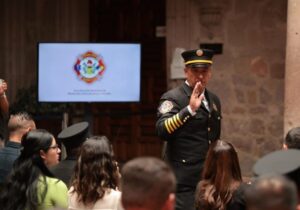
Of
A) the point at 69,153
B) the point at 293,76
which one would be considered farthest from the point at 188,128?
the point at 293,76

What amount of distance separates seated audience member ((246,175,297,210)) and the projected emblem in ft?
19.7

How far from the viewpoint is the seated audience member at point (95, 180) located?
4422mm

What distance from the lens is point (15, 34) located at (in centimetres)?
1178

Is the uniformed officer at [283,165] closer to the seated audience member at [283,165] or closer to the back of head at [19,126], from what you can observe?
the seated audience member at [283,165]

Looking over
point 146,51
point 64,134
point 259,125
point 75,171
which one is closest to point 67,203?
point 75,171

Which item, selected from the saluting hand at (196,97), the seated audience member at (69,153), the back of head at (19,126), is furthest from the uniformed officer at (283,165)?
the back of head at (19,126)

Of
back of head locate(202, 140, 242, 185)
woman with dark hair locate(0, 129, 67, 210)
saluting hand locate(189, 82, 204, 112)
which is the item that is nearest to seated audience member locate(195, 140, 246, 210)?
back of head locate(202, 140, 242, 185)

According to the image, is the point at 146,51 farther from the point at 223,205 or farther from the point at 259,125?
the point at 223,205

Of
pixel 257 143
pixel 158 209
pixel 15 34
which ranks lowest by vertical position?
pixel 257 143

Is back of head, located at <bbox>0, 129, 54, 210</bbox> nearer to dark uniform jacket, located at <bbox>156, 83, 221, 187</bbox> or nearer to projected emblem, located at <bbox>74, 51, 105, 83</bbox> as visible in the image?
dark uniform jacket, located at <bbox>156, 83, 221, 187</bbox>

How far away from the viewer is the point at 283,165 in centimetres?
347

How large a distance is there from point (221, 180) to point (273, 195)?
6.63 feet

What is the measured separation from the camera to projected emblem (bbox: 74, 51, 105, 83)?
8.77 metres

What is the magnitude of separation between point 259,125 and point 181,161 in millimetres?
4501
